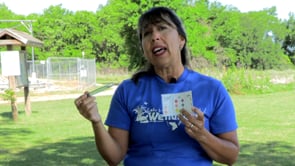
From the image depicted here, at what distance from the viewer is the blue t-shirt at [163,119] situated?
6.66 feet

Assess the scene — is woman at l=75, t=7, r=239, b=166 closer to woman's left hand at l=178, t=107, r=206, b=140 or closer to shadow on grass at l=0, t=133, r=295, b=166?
woman's left hand at l=178, t=107, r=206, b=140

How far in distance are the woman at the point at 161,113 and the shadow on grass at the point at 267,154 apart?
415 centimetres

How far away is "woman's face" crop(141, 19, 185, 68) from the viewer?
2.07 metres

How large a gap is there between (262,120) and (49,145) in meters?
5.28

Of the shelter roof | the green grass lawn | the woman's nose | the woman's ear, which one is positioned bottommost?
the green grass lawn

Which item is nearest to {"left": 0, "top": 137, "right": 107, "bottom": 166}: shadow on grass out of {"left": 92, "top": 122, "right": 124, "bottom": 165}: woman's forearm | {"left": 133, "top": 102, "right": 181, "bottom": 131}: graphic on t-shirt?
{"left": 92, "top": 122, "right": 124, "bottom": 165}: woman's forearm

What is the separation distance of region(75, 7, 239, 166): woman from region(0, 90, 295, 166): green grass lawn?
4.19m

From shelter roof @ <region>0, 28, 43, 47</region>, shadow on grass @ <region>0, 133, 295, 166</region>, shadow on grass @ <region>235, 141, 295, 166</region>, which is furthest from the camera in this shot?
shelter roof @ <region>0, 28, 43, 47</region>

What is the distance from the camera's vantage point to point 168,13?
2.15 meters

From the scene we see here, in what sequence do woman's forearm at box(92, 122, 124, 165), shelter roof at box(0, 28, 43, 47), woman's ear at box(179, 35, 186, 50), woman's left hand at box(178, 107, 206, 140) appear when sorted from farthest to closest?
shelter roof at box(0, 28, 43, 47) → woman's ear at box(179, 35, 186, 50) → woman's forearm at box(92, 122, 124, 165) → woman's left hand at box(178, 107, 206, 140)

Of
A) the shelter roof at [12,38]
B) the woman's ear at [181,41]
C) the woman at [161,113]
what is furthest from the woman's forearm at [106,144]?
the shelter roof at [12,38]

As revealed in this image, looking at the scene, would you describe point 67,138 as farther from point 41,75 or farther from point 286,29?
point 286,29

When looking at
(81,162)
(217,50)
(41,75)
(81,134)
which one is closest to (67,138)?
(81,134)

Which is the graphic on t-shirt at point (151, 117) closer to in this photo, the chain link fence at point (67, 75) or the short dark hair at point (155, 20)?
the short dark hair at point (155, 20)
